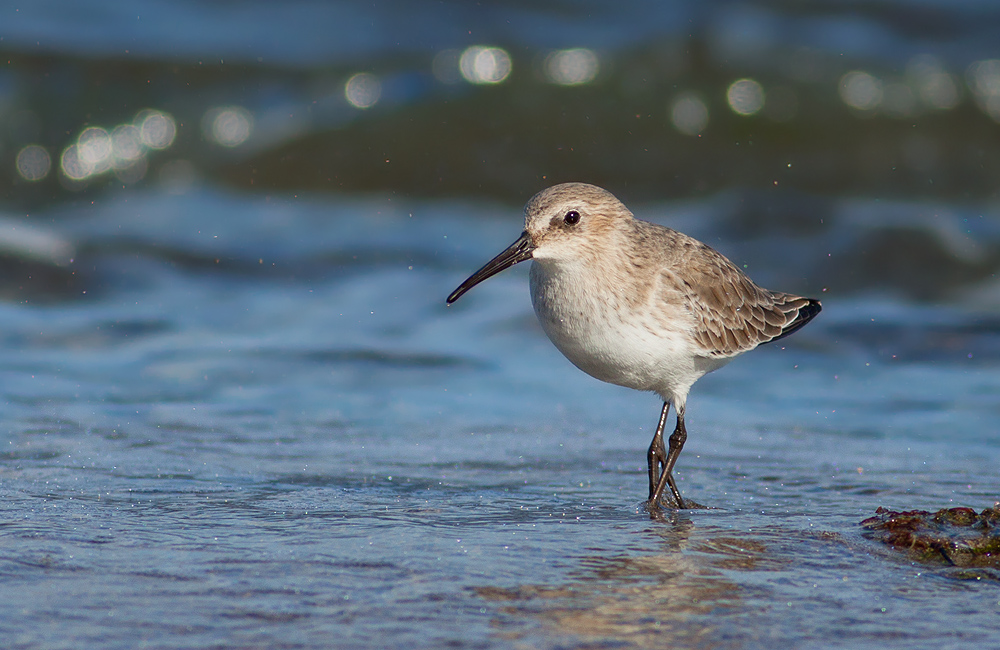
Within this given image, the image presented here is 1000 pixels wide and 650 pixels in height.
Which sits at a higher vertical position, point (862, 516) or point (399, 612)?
point (862, 516)

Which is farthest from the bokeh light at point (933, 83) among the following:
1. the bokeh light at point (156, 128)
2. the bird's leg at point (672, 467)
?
the bird's leg at point (672, 467)

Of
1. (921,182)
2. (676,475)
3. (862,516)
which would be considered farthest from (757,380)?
(921,182)

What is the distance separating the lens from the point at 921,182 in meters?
13.1

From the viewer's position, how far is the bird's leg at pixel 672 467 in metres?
4.93

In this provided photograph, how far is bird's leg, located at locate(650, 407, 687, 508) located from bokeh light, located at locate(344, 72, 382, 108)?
9291 millimetres

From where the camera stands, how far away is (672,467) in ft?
16.9

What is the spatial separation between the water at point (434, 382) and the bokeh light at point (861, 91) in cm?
21

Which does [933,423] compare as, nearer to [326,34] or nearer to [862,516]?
[862,516]

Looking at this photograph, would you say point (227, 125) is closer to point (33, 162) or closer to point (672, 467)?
point (33, 162)

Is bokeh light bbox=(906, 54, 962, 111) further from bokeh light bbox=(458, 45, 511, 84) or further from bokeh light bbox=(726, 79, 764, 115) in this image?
bokeh light bbox=(458, 45, 511, 84)

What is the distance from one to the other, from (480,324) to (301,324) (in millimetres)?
1332

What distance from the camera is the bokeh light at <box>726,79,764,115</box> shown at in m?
13.9

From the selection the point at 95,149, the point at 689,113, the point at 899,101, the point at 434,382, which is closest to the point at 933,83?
the point at 899,101

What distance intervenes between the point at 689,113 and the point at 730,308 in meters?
8.62
